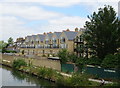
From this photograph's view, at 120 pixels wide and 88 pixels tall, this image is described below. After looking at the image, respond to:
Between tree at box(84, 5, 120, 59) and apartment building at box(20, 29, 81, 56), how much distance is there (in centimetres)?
2190

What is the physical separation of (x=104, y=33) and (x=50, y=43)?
37834mm

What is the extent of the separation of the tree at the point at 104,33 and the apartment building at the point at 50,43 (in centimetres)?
2190

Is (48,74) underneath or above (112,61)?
underneath

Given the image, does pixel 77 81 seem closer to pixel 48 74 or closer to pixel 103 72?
pixel 103 72

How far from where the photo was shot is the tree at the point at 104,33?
1117 inches

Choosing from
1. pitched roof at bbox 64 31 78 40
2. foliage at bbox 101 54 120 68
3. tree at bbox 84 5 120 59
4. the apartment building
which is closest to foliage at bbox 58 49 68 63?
tree at bbox 84 5 120 59

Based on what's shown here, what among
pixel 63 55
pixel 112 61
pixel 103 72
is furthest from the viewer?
pixel 63 55

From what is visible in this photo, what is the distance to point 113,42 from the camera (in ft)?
93.8

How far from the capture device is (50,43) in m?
65.2

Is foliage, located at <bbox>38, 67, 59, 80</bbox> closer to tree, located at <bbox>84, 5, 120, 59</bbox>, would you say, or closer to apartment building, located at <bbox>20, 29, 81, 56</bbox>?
tree, located at <bbox>84, 5, 120, 59</bbox>

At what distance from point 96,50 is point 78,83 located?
24.9ft

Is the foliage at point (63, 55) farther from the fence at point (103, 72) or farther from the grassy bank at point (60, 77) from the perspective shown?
the fence at point (103, 72)

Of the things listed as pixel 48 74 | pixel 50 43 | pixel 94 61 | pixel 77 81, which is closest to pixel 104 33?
pixel 94 61

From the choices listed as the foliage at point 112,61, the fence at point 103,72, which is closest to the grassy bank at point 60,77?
the fence at point 103,72
